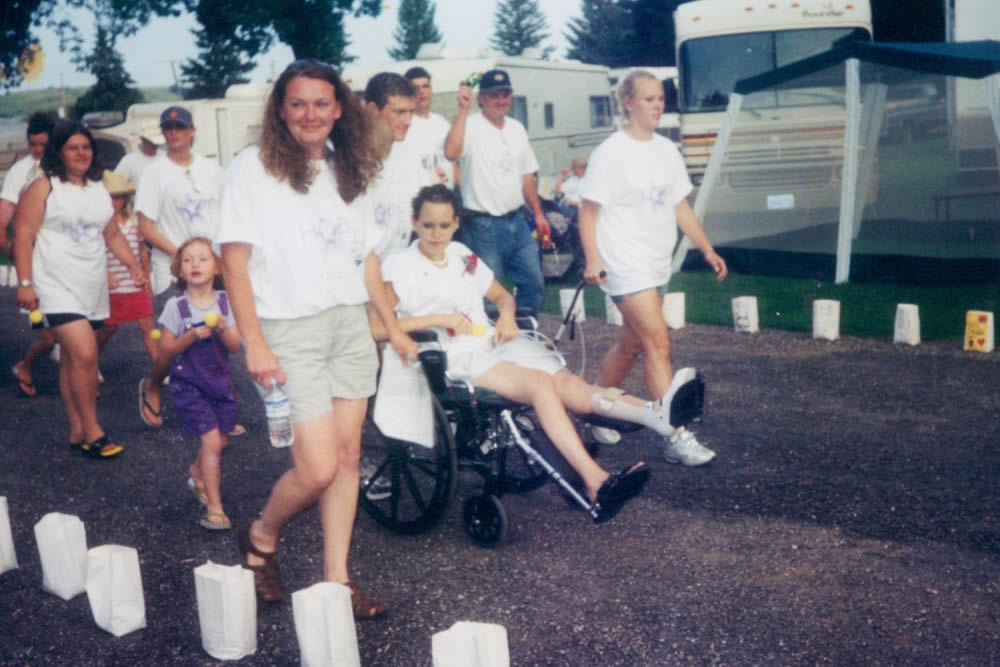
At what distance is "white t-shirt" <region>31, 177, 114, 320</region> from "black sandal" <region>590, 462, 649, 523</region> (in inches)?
140

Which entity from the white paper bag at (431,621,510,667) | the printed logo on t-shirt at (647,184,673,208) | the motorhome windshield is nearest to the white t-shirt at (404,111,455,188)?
the printed logo on t-shirt at (647,184,673,208)

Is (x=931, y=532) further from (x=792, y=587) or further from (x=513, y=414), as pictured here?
(x=513, y=414)

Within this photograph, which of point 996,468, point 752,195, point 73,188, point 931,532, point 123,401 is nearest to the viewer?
point 931,532

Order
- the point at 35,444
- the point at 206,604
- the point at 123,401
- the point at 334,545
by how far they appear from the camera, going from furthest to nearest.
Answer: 1. the point at 123,401
2. the point at 35,444
3. the point at 334,545
4. the point at 206,604

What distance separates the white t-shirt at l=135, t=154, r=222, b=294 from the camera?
7906 millimetres

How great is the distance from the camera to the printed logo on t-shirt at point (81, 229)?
6.99 meters

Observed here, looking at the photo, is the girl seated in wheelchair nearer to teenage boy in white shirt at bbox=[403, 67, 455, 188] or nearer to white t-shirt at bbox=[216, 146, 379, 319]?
white t-shirt at bbox=[216, 146, 379, 319]

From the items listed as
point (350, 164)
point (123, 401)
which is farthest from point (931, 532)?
point (123, 401)

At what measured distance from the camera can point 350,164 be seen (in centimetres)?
429

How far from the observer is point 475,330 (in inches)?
214

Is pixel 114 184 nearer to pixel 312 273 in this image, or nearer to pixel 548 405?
pixel 548 405

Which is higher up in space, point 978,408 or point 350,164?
point 350,164

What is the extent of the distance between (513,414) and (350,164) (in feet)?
4.90

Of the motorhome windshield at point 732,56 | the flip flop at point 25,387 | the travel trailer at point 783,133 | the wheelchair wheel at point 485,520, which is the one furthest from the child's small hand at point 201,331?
the motorhome windshield at point 732,56
